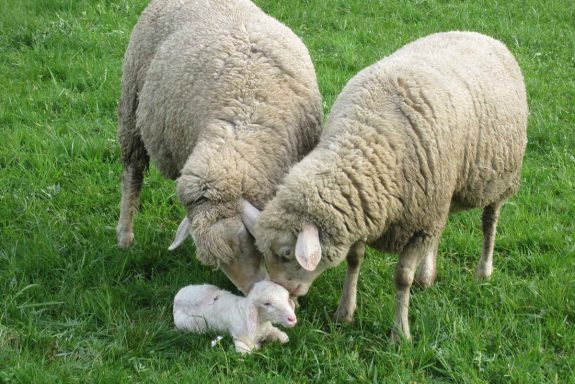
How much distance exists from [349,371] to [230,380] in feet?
1.80

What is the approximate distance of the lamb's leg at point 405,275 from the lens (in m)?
3.83

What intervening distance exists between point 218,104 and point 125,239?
1.35 m

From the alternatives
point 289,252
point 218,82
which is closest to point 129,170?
point 218,82

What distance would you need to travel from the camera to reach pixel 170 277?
4414mm

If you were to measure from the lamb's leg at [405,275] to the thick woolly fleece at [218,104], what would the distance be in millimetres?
715

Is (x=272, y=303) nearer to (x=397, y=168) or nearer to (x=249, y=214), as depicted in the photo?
(x=249, y=214)

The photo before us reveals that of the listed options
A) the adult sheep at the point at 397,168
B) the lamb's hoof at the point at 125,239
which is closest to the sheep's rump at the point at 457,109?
the adult sheep at the point at 397,168

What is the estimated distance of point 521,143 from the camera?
170 inches

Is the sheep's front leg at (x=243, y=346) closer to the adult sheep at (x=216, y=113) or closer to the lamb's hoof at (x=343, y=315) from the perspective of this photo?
the adult sheep at (x=216, y=113)

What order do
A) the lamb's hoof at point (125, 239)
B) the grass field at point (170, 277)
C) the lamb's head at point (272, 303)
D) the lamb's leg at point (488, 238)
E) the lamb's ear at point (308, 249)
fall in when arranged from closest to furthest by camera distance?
the lamb's ear at point (308, 249) < the lamb's head at point (272, 303) < the grass field at point (170, 277) < the lamb's leg at point (488, 238) < the lamb's hoof at point (125, 239)

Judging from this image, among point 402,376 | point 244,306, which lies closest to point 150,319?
point 244,306

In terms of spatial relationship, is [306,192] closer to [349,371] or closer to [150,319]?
[349,371]

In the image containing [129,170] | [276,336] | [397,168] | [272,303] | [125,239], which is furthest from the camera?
[129,170]

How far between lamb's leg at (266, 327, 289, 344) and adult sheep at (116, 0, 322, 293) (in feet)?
0.79
